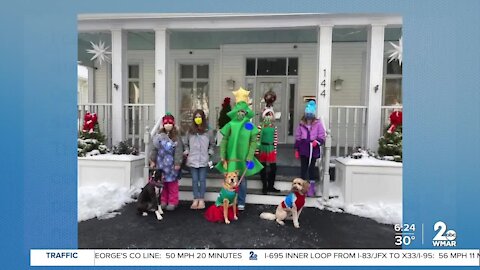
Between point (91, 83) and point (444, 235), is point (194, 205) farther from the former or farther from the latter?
point (91, 83)

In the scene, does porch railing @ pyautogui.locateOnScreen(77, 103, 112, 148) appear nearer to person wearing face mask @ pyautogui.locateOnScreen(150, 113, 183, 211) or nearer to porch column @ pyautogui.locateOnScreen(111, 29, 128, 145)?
porch column @ pyautogui.locateOnScreen(111, 29, 128, 145)

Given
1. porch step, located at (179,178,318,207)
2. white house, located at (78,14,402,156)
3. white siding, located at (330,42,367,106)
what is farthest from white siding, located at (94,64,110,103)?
white siding, located at (330,42,367,106)

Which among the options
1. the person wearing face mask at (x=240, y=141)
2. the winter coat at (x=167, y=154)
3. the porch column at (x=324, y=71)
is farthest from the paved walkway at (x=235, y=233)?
the porch column at (x=324, y=71)

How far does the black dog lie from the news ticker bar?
734mm

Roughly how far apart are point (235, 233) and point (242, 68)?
4.12 m

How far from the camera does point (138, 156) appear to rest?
4035mm

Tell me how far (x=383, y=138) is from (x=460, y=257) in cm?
173

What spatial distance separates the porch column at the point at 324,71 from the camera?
13.0 ft

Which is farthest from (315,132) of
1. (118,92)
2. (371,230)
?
(118,92)

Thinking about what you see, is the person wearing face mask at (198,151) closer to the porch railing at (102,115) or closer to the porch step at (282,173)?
the porch step at (282,173)

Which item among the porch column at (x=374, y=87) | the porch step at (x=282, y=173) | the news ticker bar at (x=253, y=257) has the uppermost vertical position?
the porch column at (x=374, y=87)

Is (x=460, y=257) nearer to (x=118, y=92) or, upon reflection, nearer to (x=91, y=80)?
(x=118, y=92)

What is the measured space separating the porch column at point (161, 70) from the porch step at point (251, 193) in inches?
49.8

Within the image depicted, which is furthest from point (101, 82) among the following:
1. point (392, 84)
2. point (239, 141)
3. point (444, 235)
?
point (444, 235)
